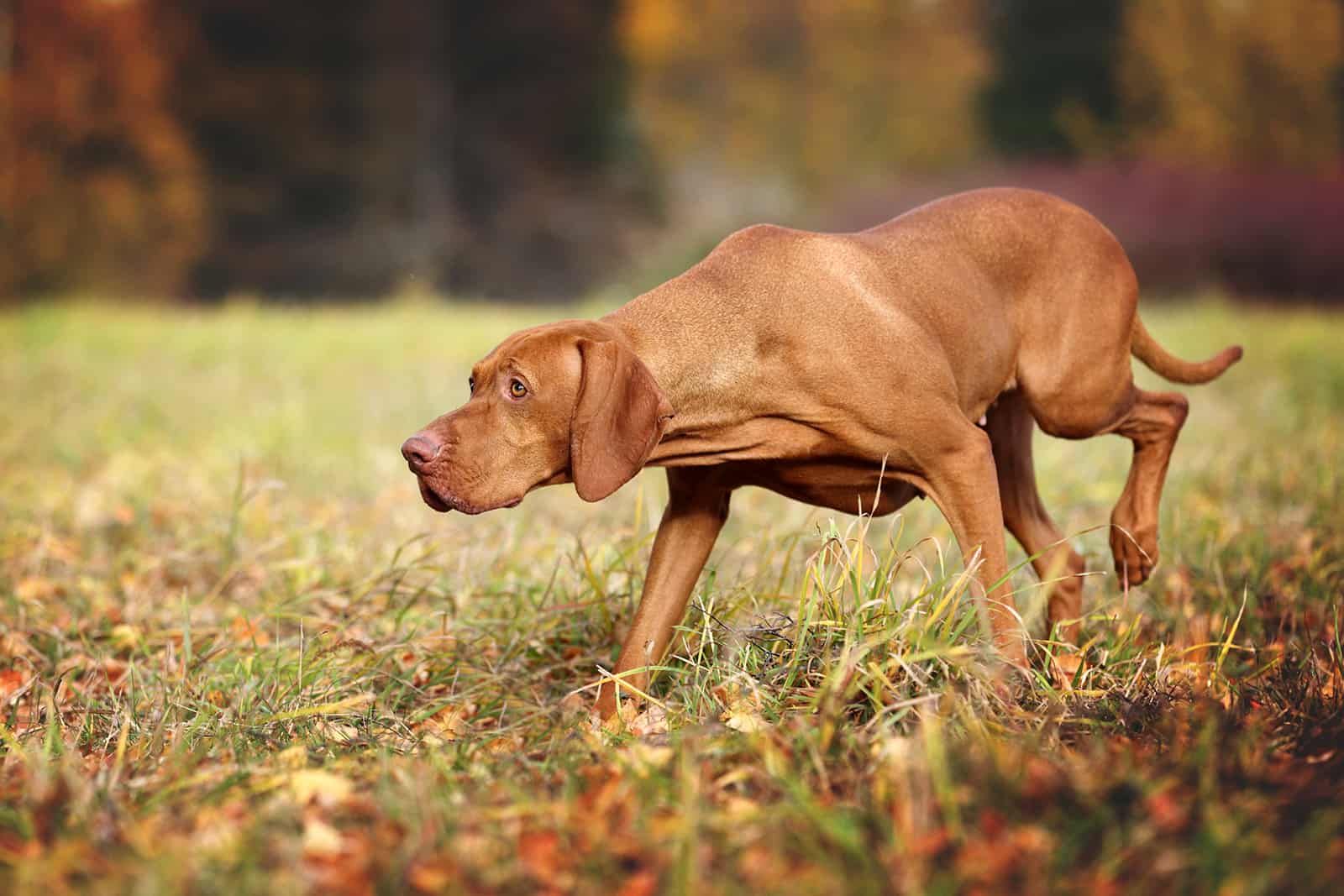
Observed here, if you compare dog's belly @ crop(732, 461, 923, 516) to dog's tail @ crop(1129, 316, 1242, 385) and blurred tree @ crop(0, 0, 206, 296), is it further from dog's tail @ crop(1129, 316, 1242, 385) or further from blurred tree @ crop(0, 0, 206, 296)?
blurred tree @ crop(0, 0, 206, 296)

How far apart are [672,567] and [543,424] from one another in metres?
0.63

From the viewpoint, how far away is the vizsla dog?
10.2ft

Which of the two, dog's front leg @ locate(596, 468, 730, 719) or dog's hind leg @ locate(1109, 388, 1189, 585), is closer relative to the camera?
dog's front leg @ locate(596, 468, 730, 719)

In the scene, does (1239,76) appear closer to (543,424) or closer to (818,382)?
(818,382)

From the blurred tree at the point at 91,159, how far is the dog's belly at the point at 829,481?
1777cm

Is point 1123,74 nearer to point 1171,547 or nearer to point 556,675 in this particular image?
point 1171,547

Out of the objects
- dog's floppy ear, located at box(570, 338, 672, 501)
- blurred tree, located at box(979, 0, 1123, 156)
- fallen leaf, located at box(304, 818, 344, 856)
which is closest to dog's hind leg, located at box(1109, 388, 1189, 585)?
dog's floppy ear, located at box(570, 338, 672, 501)

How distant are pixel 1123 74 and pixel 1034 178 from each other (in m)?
5.04

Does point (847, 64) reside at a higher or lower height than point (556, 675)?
higher

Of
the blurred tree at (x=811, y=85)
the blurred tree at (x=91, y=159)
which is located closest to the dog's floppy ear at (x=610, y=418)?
the blurred tree at (x=91, y=159)

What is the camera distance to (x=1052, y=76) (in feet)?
80.6

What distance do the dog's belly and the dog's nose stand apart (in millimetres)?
871

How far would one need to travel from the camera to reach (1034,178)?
19906 millimetres

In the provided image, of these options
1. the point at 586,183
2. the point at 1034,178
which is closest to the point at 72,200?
the point at 586,183
